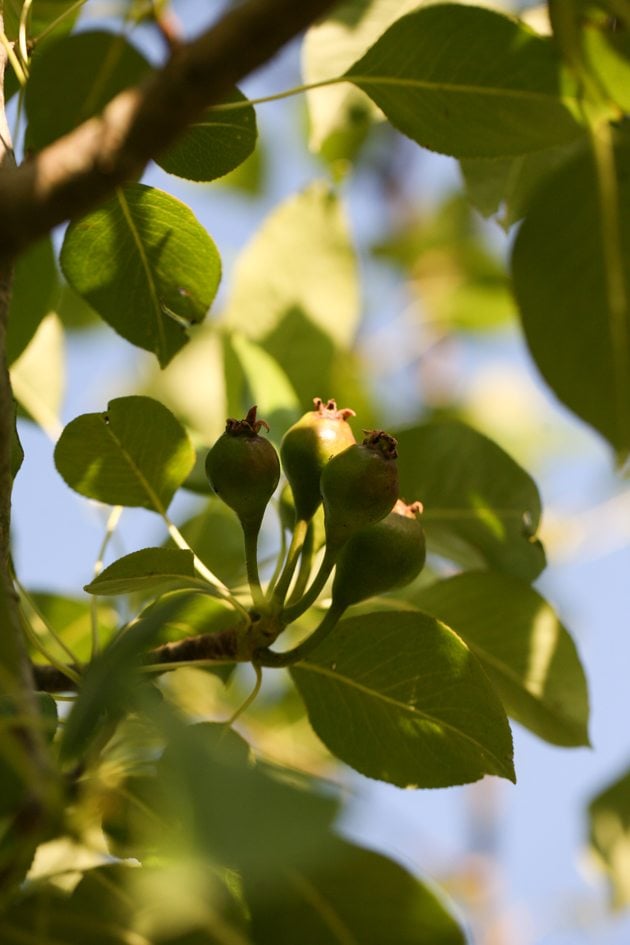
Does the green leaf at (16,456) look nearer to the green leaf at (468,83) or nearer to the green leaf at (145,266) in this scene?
the green leaf at (145,266)

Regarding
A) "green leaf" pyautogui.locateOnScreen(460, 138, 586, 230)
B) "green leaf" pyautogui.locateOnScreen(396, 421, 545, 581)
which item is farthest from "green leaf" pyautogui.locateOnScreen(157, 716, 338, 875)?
"green leaf" pyautogui.locateOnScreen(460, 138, 586, 230)

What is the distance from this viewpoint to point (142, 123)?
693 mm

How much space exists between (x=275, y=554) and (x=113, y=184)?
967mm

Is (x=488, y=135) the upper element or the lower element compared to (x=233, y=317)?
upper

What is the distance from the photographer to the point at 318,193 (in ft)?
6.68

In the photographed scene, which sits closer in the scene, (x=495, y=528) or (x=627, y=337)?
(x=627, y=337)

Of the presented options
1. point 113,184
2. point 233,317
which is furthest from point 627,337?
point 233,317

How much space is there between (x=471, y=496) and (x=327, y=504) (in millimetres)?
415

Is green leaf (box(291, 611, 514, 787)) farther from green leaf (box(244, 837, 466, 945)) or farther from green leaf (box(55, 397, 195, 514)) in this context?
green leaf (box(55, 397, 195, 514))

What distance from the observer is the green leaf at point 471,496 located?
1.47 meters

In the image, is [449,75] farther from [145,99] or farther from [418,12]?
[145,99]

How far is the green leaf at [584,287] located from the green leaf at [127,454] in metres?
0.42

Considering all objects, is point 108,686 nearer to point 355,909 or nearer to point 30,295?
point 355,909

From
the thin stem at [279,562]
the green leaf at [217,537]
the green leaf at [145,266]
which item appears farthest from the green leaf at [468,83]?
the green leaf at [217,537]
